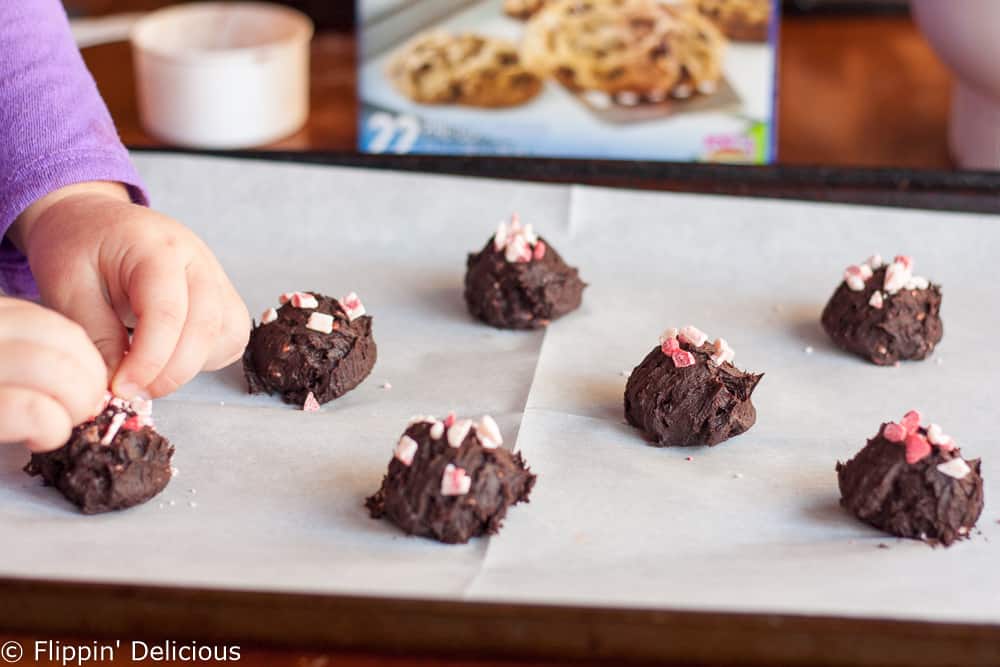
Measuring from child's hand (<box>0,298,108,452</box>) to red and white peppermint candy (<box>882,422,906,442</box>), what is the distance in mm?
Result: 788

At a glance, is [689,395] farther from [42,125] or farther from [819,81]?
[819,81]

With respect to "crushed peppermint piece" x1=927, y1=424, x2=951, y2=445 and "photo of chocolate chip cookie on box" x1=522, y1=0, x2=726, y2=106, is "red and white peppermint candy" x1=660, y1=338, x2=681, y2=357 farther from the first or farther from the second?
"photo of chocolate chip cookie on box" x1=522, y1=0, x2=726, y2=106

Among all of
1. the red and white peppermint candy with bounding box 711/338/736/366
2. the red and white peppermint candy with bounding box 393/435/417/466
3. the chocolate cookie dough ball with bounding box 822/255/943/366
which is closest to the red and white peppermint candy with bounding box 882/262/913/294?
the chocolate cookie dough ball with bounding box 822/255/943/366

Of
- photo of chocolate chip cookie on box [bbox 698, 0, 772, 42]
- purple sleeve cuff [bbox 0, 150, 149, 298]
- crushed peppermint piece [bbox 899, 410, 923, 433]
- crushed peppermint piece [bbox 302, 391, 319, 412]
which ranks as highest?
photo of chocolate chip cookie on box [bbox 698, 0, 772, 42]

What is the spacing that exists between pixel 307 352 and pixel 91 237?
0.91 ft

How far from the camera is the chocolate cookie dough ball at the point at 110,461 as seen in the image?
4.19 feet

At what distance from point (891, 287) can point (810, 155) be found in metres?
0.77

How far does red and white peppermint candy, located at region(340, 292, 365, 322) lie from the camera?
1.58m

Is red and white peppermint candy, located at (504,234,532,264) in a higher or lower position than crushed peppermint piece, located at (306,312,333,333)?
higher

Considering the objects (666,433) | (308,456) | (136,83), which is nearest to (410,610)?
(308,456)

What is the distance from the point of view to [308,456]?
4.60 feet

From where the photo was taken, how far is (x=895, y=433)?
1.31 meters

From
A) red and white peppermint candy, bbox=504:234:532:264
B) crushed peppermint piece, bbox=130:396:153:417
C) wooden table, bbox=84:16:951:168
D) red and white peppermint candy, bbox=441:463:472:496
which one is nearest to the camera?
red and white peppermint candy, bbox=441:463:472:496

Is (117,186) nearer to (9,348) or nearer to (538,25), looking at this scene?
(9,348)
